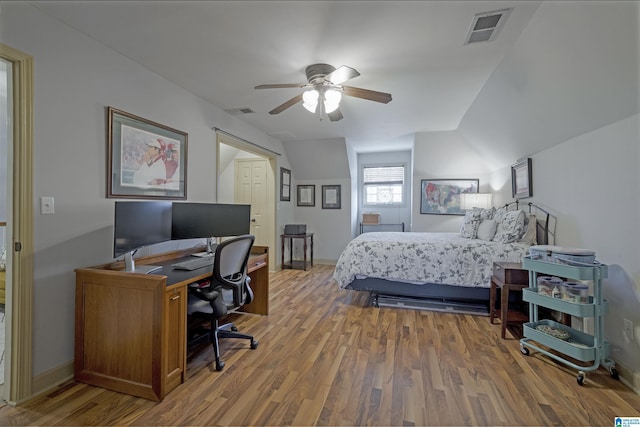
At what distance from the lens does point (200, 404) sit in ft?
5.49

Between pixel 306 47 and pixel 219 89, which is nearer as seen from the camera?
pixel 306 47

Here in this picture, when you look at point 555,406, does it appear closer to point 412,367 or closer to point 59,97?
point 412,367

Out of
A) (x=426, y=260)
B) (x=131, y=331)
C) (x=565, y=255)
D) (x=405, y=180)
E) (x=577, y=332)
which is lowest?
(x=577, y=332)

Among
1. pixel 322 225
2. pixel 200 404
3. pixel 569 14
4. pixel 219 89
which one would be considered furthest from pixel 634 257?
pixel 322 225

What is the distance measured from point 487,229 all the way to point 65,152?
4.20 meters

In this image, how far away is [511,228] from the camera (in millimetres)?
3143

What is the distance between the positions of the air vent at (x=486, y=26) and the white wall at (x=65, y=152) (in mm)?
2714

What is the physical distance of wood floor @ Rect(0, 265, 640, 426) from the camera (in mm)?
1560

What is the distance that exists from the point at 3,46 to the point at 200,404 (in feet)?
7.77

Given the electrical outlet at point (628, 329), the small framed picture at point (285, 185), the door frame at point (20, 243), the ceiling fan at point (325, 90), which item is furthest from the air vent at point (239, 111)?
the electrical outlet at point (628, 329)

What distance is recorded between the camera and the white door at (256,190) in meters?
5.25

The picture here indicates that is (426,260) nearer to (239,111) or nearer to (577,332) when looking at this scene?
(577,332)

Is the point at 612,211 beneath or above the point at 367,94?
beneath

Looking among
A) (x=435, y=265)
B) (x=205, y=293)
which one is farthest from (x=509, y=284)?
(x=205, y=293)
